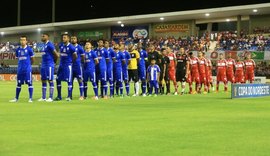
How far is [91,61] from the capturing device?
2273 centimetres

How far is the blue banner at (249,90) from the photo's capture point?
2344 cm

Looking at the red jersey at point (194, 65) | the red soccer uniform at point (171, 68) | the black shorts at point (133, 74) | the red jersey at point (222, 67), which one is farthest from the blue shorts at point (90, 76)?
the red jersey at point (222, 67)

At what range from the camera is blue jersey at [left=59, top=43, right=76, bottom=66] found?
21.2 m

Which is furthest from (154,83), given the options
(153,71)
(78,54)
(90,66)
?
(78,54)

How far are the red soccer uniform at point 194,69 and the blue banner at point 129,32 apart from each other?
38576mm

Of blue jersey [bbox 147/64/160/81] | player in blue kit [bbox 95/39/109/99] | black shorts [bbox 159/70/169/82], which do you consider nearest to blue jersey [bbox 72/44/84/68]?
player in blue kit [bbox 95/39/109/99]

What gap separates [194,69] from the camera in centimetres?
2980

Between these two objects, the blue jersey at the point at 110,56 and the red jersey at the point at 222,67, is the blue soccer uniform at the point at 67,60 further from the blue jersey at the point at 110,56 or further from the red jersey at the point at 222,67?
the red jersey at the point at 222,67

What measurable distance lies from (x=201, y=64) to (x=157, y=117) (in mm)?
16466

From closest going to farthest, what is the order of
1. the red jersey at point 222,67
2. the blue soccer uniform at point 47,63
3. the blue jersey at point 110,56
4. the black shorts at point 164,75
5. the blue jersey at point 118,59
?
the blue soccer uniform at point 47,63, the blue jersey at point 110,56, the blue jersey at point 118,59, the black shorts at point 164,75, the red jersey at point 222,67

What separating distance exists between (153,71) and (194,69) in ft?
12.9

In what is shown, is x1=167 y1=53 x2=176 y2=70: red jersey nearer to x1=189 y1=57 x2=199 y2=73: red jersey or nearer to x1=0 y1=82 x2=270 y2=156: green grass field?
x1=189 y1=57 x2=199 y2=73: red jersey

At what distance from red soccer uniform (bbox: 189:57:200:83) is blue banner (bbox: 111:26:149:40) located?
127ft

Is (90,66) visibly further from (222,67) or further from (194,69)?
(222,67)
